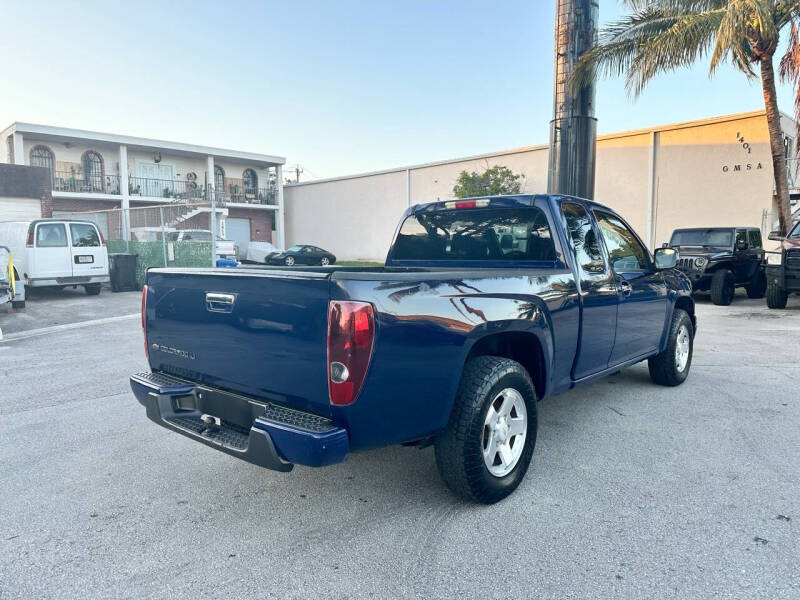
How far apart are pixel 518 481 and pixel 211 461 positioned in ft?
6.71

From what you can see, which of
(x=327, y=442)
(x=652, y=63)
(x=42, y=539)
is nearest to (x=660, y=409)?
(x=327, y=442)

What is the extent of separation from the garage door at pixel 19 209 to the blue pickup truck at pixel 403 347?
63.1ft

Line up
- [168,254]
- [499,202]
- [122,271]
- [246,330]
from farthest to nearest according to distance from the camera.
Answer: [168,254]
[122,271]
[499,202]
[246,330]

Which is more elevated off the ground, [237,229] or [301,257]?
[237,229]

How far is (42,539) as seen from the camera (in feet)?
9.32

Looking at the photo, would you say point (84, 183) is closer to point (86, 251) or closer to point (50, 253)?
point (86, 251)

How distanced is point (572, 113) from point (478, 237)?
21.0ft

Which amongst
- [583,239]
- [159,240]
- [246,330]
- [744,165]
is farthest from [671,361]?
[744,165]

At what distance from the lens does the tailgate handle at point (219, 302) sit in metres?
2.94

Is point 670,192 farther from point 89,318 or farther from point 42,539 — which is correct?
point 42,539

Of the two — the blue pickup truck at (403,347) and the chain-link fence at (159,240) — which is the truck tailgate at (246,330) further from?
the chain-link fence at (159,240)

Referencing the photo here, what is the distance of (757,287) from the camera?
14.6m

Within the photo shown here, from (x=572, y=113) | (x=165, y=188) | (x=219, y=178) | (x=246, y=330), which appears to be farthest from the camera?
(x=219, y=178)

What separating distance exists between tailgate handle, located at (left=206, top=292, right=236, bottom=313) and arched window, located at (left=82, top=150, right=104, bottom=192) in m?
29.9
